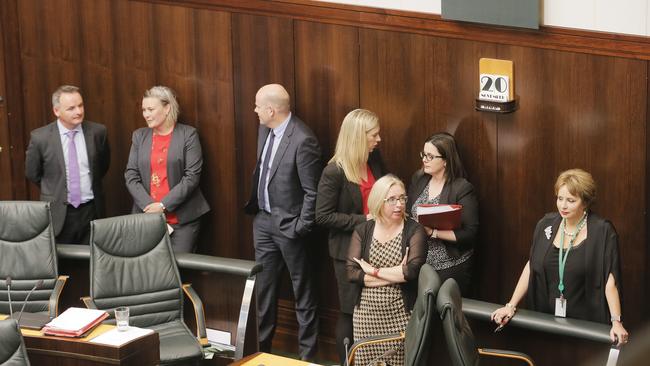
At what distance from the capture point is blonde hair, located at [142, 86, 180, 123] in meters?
5.85

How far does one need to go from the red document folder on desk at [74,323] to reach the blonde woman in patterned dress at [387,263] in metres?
→ 1.27

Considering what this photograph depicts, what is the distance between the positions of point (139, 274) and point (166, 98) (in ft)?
4.69

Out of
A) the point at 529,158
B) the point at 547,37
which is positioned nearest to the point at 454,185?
the point at 529,158

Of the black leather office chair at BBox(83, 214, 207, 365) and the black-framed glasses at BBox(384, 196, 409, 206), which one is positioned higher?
the black-framed glasses at BBox(384, 196, 409, 206)

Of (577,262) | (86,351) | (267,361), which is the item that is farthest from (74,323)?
(577,262)

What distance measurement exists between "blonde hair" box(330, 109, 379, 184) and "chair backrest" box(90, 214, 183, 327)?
110cm

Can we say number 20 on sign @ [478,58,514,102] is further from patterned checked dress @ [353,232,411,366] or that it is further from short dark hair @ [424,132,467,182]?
patterned checked dress @ [353,232,411,366]

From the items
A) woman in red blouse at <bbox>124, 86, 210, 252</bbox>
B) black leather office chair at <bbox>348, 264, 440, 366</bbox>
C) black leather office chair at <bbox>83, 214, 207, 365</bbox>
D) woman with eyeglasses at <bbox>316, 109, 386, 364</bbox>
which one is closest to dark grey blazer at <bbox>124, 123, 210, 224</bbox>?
woman in red blouse at <bbox>124, 86, 210, 252</bbox>

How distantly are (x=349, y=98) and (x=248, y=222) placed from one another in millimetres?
1244

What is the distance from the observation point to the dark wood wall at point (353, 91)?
174 inches

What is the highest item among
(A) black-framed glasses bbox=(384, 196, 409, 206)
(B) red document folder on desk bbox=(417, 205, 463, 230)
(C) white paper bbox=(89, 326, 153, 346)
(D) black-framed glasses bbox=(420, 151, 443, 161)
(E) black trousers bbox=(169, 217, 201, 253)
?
(D) black-framed glasses bbox=(420, 151, 443, 161)

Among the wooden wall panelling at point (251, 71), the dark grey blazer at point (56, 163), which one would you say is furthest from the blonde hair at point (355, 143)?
the dark grey blazer at point (56, 163)

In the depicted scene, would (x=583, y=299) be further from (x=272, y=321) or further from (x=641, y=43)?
(x=272, y=321)

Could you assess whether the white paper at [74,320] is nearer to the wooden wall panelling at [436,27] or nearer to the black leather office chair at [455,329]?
the black leather office chair at [455,329]
